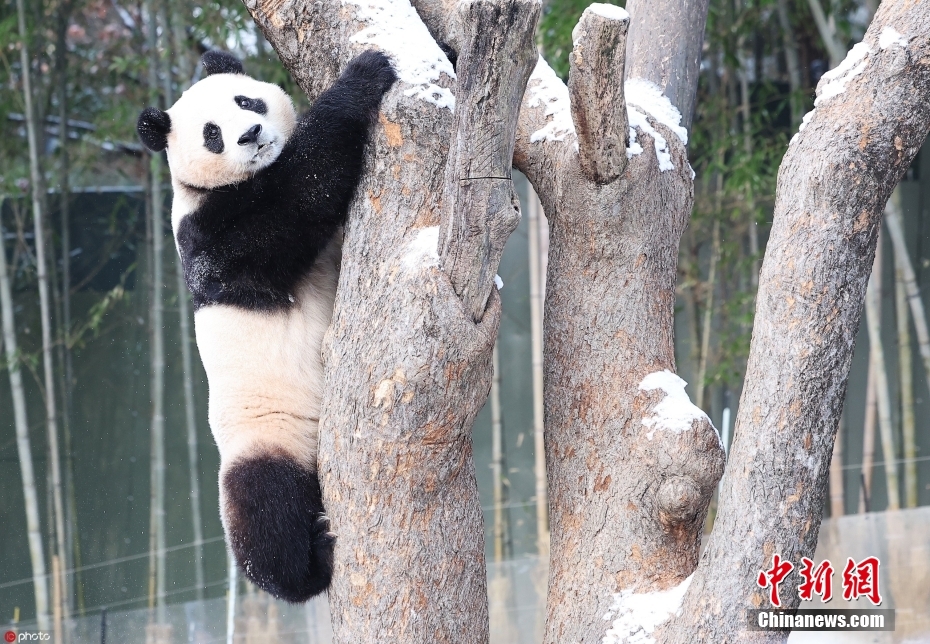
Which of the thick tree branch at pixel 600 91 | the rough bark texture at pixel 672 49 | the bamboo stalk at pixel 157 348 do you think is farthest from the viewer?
the bamboo stalk at pixel 157 348

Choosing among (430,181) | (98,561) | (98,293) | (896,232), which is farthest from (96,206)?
(896,232)

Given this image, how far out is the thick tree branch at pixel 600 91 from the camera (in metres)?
1.47

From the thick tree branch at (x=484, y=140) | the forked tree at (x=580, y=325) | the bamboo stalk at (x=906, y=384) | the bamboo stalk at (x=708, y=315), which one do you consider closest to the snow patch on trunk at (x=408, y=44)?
the forked tree at (x=580, y=325)

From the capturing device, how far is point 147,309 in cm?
463

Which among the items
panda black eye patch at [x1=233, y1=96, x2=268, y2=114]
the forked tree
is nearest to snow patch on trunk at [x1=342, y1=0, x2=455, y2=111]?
the forked tree

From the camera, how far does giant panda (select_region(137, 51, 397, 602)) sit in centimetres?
186

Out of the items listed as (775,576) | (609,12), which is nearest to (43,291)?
(609,12)

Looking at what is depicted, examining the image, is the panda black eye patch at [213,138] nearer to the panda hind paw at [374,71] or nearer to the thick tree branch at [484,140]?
the panda hind paw at [374,71]

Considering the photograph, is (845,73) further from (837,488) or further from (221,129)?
(837,488)

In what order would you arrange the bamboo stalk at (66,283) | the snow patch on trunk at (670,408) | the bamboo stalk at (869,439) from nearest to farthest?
the snow patch on trunk at (670,408) → the bamboo stalk at (66,283) → the bamboo stalk at (869,439)

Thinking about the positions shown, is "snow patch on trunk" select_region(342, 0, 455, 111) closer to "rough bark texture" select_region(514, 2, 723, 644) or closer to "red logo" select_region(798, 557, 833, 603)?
"rough bark texture" select_region(514, 2, 723, 644)

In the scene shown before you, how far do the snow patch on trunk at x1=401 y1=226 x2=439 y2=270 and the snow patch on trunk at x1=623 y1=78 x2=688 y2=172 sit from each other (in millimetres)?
438

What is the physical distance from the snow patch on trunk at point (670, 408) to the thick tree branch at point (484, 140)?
1.33ft

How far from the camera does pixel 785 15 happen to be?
4508mm
